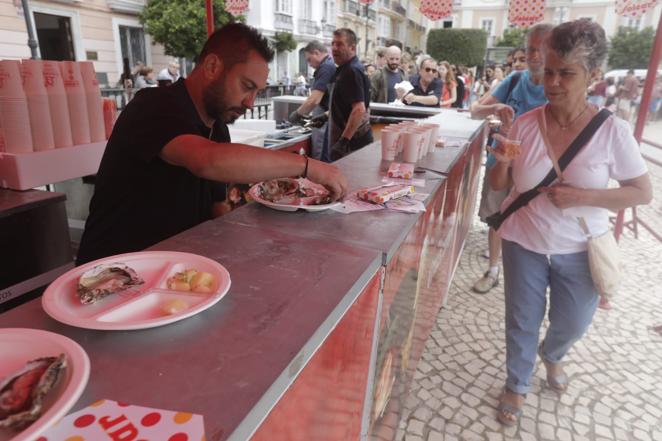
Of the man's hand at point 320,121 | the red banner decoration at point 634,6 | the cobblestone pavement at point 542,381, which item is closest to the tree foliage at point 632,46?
the red banner decoration at point 634,6

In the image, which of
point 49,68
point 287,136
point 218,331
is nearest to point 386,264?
point 218,331

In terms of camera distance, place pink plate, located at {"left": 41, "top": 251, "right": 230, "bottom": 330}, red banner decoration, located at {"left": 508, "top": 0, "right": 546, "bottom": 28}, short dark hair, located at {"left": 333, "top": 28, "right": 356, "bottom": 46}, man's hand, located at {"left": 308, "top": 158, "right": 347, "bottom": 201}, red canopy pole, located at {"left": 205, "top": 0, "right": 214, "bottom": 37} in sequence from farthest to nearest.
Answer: red banner decoration, located at {"left": 508, "top": 0, "right": 546, "bottom": 28}
short dark hair, located at {"left": 333, "top": 28, "right": 356, "bottom": 46}
red canopy pole, located at {"left": 205, "top": 0, "right": 214, "bottom": 37}
man's hand, located at {"left": 308, "top": 158, "right": 347, "bottom": 201}
pink plate, located at {"left": 41, "top": 251, "right": 230, "bottom": 330}

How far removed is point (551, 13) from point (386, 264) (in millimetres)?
51690

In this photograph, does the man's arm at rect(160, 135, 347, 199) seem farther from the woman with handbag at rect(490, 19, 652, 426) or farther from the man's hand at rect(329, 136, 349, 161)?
the man's hand at rect(329, 136, 349, 161)

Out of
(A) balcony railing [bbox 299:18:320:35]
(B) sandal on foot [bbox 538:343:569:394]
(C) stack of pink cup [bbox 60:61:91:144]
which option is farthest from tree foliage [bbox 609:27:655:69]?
(C) stack of pink cup [bbox 60:61:91:144]

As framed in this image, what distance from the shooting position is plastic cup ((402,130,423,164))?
2.49 m

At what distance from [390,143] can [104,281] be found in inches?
76.6

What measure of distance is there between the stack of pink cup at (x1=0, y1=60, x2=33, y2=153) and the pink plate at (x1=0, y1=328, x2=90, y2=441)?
216 cm

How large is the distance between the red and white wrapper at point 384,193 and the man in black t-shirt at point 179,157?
0.67 ft

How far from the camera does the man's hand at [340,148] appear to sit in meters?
4.35

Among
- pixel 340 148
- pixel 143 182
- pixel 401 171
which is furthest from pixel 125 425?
pixel 340 148

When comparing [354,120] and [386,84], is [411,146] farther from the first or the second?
[386,84]

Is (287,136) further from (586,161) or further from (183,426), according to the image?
(183,426)

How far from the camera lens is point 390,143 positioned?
259 cm
